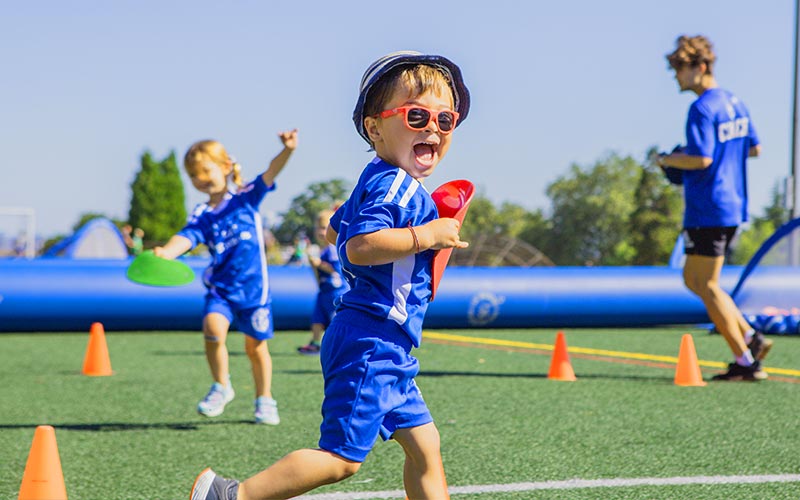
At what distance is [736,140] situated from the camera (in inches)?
280

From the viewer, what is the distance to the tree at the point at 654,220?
210 feet

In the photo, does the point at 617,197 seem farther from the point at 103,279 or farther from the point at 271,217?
the point at 103,279

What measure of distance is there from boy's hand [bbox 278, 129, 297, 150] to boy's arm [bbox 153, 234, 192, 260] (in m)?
0.75

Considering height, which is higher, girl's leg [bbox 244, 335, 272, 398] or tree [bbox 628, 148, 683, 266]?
tree [bbox 628, 148, 683, 266]

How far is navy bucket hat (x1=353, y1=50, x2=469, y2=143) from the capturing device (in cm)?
289

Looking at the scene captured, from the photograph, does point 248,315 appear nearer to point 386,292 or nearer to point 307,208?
point 386,292

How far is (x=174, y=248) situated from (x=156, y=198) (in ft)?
275

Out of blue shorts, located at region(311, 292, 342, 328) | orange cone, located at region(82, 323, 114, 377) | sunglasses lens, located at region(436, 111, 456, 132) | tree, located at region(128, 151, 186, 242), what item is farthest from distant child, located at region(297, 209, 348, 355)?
tree, located at region(128, 151, 186, 242)

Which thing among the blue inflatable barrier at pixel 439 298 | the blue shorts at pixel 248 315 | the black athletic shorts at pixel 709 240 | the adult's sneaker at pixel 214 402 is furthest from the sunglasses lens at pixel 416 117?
the blue inflatable barrier at pixel 439 298

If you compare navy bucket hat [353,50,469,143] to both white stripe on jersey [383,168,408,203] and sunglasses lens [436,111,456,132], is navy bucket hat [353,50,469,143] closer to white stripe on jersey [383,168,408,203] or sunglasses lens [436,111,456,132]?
sunglasses lens [436,111,456,132]

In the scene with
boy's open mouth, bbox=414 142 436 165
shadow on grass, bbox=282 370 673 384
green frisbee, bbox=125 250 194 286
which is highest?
boy's open mouth, bbox=414 142 436 165

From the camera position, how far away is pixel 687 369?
22.8 ft

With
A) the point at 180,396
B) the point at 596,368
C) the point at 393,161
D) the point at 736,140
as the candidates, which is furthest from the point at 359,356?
the point at 596,368

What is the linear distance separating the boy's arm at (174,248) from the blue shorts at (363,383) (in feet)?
8.10
